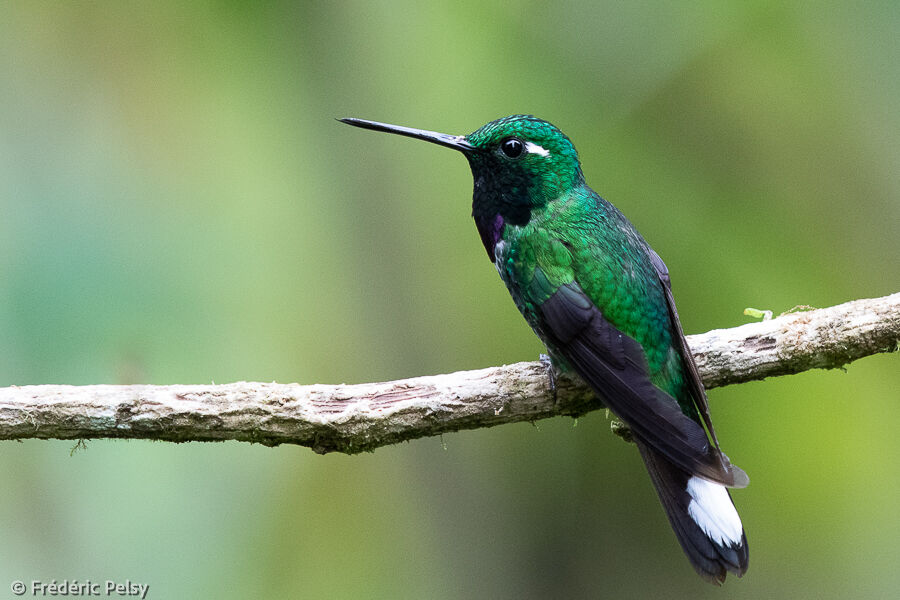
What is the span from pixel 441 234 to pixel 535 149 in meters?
1.51

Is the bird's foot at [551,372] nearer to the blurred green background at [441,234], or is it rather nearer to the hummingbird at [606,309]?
the hummingbird at [606,309]

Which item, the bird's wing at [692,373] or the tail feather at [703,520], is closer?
the tail feather at [703,520]

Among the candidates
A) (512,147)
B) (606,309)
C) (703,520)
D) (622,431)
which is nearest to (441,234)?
Result: (512,147)

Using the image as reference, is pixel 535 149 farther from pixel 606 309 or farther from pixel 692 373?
pixel 692 373

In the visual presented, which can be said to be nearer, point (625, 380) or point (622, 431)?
point (625, 380)

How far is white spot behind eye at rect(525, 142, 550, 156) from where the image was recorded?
3.13 m

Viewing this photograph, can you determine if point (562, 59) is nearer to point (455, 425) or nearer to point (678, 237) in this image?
point (678, 237)

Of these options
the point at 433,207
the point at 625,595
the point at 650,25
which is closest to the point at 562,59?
the point at 650,25

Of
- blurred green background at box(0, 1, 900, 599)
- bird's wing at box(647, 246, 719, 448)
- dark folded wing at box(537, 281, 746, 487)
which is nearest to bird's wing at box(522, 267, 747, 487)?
dark folded wing at box(537, 281, 746, 487)

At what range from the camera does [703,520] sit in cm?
263

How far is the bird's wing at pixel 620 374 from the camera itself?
8.48 feet

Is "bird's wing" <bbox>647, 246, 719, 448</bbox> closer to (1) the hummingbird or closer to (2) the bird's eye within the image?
(1) the hummingbird

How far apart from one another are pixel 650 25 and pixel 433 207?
4.88 feet

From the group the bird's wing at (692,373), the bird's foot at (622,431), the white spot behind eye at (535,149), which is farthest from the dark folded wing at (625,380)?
the white spot behind eye at (535,149)
